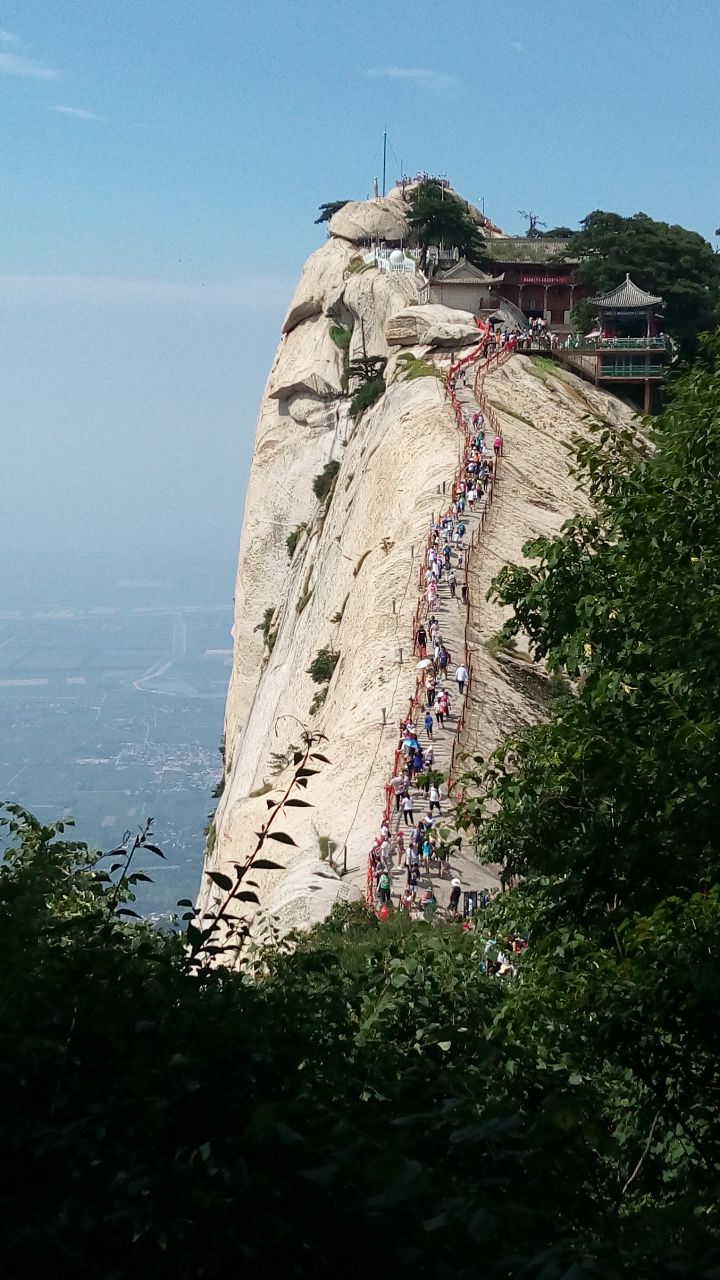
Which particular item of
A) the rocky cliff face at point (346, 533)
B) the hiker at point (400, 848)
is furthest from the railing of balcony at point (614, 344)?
the hiker at point (400, 848)

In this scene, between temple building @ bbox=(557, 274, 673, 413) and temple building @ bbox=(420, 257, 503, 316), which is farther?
temple building @ bbox=(420, 257, 503, 316)

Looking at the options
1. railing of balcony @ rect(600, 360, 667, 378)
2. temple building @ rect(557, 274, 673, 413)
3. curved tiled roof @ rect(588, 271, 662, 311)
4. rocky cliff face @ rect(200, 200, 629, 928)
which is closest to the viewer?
rocky cliff face @ rect(200, 200, 629, 928)

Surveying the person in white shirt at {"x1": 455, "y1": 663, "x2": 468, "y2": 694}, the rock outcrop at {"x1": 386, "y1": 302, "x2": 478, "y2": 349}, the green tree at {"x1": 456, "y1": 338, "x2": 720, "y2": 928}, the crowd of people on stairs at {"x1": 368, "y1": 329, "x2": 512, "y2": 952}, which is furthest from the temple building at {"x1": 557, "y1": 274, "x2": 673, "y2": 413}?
the green tree at {"x1": 456, "y1": 338, "x2": 720, "y2": 928}

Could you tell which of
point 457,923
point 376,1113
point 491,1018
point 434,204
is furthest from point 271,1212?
point 434,204

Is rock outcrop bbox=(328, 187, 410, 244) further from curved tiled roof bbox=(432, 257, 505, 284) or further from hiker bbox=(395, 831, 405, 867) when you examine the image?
hiker bbox=(395, 831, 405, 867)

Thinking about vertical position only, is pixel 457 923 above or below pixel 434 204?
below

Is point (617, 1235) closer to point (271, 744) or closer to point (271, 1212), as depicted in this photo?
point (271, 1212)
